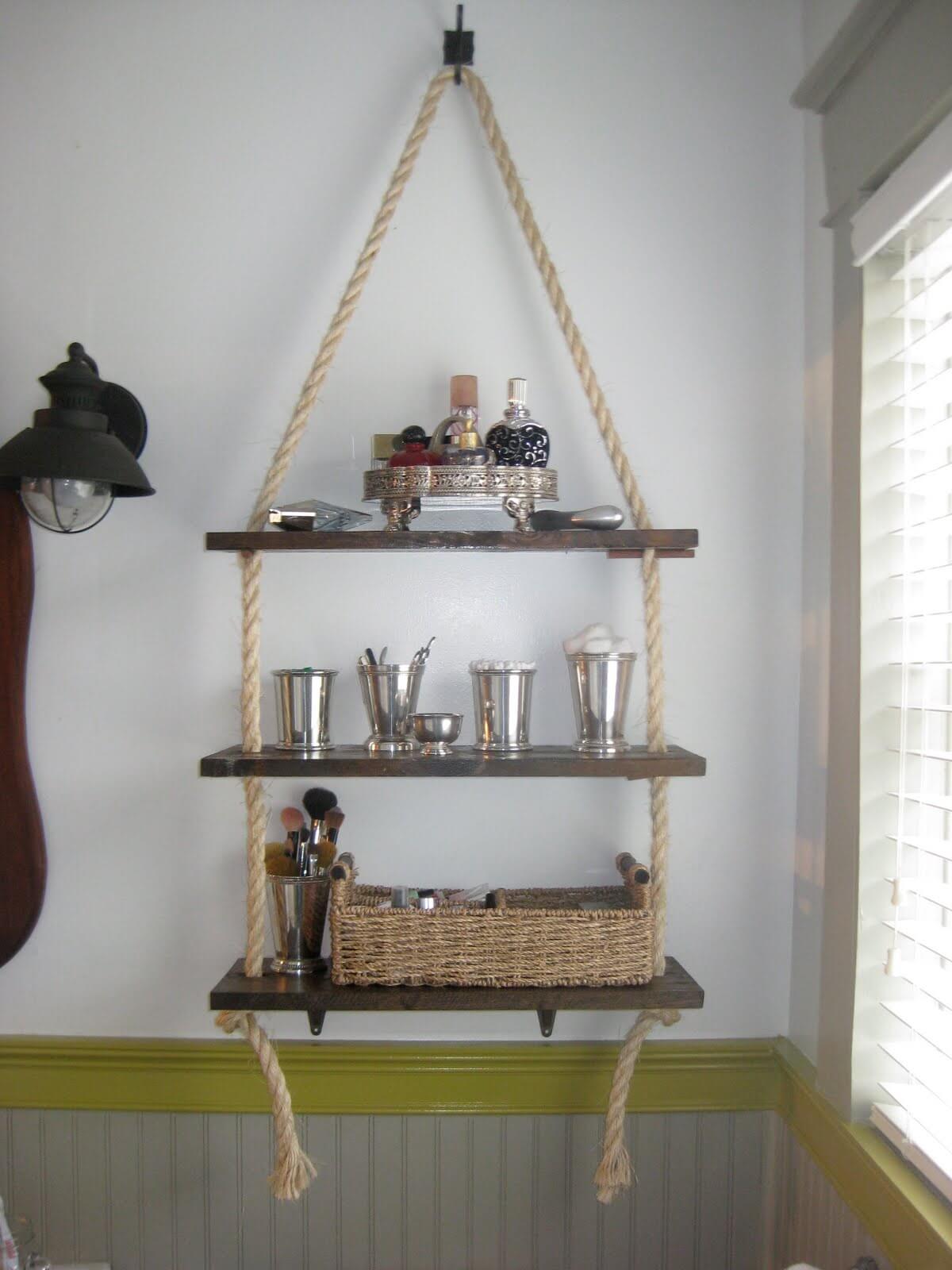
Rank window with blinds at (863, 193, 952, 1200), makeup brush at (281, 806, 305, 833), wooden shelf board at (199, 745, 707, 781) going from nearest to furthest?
1. window with blinds at (863, 193, 952, 1200)
2. wooden shelf board at (199, 745, 707, 781)
3. makeup brush at (281, 806, 305, 833)

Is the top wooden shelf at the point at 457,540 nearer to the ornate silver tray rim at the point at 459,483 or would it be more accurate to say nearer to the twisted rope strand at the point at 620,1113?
the ornate silver tray rim at the point at 459,483

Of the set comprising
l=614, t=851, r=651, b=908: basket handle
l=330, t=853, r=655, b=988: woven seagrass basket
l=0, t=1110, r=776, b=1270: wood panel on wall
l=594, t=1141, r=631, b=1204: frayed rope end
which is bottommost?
l=0, t=1110, r=776, b=1270: wood panel on wall

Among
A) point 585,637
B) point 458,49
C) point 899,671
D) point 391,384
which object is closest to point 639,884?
point 585,637

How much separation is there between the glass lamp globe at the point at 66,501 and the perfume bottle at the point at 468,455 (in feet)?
1.57

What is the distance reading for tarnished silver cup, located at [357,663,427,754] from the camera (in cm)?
143

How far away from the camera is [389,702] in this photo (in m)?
1.44

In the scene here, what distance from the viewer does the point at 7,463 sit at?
51.0 inches

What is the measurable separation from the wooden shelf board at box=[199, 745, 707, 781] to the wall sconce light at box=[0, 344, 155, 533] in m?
0.40

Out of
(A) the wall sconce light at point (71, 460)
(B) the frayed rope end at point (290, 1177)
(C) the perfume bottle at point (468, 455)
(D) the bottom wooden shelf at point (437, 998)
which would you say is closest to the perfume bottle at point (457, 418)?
(C) the perfume bottle at point (468, 455)

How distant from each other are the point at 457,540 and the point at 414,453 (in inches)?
6.0

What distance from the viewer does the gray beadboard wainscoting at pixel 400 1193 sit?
1.59 metres

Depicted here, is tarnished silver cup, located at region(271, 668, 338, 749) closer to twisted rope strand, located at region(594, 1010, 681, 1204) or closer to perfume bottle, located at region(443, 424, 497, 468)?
perfume bottle, located at region(443, 424, 497, 468)

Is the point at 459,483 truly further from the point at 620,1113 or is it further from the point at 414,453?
the point at 620,1113

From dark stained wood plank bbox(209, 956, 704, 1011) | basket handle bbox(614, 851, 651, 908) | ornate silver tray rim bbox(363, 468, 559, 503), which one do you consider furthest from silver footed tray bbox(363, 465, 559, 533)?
dark stained wood plank bbox(209, 956, 704, 1011)
